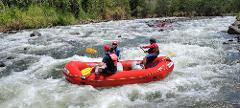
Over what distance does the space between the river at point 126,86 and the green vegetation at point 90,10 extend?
1121 cm

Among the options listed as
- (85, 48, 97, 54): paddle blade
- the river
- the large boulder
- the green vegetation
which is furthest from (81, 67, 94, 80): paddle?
the green vegetation

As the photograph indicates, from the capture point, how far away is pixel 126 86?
1291cm

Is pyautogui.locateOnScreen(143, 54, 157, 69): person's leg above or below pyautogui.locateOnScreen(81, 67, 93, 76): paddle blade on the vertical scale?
above

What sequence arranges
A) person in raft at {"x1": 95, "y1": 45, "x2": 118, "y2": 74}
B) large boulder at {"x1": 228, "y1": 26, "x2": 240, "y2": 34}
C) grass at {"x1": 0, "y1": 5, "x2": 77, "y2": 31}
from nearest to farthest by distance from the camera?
person in raft at {"x1": 95, "y1": 45, "x2": 118, "y2": 74} < large boulder at {"x1": 228, "y1": 26, "x2": 240, "y2": 34} < grass at {"x1": 0, "y1": 5, "x2": 77, "y2": 31}

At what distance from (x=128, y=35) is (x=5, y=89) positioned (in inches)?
590

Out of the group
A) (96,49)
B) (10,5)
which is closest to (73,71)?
(96,49)

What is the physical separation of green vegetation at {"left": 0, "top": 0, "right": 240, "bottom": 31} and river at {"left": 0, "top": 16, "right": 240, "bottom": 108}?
11.2 metres

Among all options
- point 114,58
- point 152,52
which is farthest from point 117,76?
point 152,52

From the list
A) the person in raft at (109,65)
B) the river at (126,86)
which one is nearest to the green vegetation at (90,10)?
the river at (126,86)

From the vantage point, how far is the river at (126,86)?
37.8 ft

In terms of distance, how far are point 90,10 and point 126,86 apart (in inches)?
1392

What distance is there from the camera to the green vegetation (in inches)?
1352

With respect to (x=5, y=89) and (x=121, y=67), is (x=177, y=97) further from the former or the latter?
(x=5, y=89)

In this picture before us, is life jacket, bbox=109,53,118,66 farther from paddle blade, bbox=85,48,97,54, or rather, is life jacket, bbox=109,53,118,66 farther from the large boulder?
the large boulder
